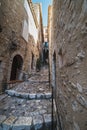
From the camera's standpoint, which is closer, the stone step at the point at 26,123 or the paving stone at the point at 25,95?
the stone step at the point at 26,123

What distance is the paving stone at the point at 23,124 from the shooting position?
77.1 inches

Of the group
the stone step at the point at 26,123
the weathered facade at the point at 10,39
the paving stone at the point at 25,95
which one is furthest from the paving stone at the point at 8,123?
the weathered facade at the point at 10,39

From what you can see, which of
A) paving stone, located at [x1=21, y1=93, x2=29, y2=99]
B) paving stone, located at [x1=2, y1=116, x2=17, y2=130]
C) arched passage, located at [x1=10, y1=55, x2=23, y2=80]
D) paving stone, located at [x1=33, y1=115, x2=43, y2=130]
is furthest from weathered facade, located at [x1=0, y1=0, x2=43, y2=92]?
paving stone, located at [x1=33, y1=115, x2=43, y2=130]

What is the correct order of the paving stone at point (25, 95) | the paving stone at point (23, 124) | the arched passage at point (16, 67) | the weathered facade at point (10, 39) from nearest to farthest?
the paving stone at point (23, 124) → the paving stone at point (25, 95) → the weathered facade at point (10, 39) → the arched passage at point (16, 67)

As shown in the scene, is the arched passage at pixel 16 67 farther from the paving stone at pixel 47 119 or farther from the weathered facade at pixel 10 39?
the paving stone at pixel 47 119

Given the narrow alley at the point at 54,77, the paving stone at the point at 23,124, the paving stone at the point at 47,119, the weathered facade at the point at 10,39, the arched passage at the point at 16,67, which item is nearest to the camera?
the narrow alley at the point at 54,77

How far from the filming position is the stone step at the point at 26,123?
6.48ft

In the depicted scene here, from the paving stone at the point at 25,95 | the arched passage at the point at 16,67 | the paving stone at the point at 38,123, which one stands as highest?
the arched passage at the point at 16,67

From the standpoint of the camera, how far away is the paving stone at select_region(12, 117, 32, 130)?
196 centimetres

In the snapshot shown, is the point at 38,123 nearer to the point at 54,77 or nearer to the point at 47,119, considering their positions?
the point at 47,119

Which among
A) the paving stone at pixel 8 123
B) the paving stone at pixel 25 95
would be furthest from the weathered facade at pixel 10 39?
the paving stone at pixel 8 123

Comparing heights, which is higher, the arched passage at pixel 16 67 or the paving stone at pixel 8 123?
the arched passage at pixel 16 67

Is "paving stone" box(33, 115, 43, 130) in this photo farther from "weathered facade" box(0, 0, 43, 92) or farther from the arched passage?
the arched passage

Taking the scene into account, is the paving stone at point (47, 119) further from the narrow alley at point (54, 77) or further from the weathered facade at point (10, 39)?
the weathered facade at point (10, 39)
